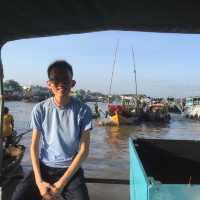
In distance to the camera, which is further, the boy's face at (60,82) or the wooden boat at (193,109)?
the wooden boat at (193,109)

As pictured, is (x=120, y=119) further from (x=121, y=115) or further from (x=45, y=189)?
(x=45, y=189)

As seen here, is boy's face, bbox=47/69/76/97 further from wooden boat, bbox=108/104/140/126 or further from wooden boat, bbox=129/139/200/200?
wooden boat, bbox=108/104/140/126

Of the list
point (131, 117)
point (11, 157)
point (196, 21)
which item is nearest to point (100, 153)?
point (11, 157)

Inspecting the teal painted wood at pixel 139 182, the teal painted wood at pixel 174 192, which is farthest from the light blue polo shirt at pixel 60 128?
the teal painted wood at pixel 174 192

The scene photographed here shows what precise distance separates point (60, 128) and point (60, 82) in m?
0.38

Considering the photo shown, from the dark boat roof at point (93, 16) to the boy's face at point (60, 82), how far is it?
35.9 inches

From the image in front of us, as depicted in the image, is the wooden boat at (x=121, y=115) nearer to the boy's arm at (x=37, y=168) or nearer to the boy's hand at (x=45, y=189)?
the boy's arm at (x=37, y=168)

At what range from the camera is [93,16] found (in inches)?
180

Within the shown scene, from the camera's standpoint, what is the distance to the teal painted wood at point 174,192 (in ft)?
8.91

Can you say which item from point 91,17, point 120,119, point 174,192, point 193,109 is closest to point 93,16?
point 91,17

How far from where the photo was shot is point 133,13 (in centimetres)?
440

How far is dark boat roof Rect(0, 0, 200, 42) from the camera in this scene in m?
4.20

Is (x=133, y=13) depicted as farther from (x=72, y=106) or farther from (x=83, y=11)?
(x=72, y=106)

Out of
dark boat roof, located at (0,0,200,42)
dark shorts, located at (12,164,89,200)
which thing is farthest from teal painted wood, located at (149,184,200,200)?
dark boat roof, located at (0,0,200,42)
